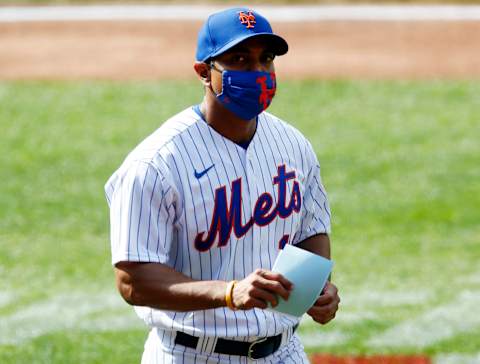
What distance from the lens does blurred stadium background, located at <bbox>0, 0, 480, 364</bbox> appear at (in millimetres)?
7855

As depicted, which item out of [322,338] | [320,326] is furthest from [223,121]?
[320,326]

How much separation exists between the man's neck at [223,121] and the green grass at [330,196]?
3.22m

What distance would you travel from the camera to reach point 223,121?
4.24 meters

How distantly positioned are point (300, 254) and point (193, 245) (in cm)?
48

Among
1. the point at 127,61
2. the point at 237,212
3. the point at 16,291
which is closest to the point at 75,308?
the point at 16,291

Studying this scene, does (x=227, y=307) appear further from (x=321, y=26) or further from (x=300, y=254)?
(x=321, y=26)

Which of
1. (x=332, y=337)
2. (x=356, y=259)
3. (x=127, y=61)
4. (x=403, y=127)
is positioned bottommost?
(x=332, y=337)

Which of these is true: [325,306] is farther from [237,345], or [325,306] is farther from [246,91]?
[246,91]

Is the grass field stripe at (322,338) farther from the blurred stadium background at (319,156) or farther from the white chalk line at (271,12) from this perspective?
the white chalk line at (271,12)

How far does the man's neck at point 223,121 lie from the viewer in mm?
4215

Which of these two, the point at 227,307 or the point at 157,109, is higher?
the point at 157,109

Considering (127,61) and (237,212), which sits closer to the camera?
(237,212)

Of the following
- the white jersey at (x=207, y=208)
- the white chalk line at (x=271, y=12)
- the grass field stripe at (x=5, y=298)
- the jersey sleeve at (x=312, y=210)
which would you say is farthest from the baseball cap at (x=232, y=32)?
the white chalk line at (x=271, y=12)

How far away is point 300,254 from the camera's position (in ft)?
12.5
